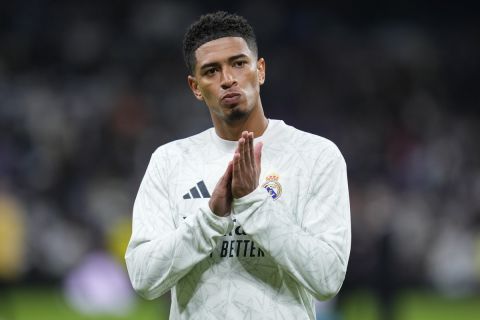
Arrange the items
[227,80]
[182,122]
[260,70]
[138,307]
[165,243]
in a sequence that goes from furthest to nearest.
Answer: [182,122] < [138,307] < [260,70] < [227,80] < [165,243]

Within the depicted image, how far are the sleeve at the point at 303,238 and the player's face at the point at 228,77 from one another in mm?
376

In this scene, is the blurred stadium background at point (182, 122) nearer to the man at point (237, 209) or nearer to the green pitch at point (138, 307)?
the green pitch at point (138, 307)

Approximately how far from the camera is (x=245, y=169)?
2910 mm

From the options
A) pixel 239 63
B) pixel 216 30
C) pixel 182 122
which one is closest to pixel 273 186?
pixel 239 63

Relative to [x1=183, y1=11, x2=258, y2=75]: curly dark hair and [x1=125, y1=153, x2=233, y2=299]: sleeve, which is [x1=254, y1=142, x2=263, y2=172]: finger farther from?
[x1=183, y1=11, x2=258, y2=75]: curly dark hair

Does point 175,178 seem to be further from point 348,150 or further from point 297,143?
point 348,150

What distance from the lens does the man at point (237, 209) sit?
9.58ft

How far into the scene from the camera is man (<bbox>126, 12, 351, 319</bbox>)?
2920mm

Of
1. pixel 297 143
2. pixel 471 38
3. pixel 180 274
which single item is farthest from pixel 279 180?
pixel 471 38

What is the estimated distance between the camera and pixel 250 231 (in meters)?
2.91

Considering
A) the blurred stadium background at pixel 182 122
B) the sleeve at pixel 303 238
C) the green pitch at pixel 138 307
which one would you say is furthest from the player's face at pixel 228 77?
the green pitch at pixel 138 307

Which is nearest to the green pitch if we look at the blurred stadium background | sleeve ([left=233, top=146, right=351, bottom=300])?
the blurred stadium background

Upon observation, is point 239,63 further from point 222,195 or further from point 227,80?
point 222,195

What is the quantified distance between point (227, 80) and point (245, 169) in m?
0.40
